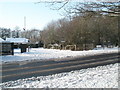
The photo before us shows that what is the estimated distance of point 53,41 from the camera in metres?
53.6

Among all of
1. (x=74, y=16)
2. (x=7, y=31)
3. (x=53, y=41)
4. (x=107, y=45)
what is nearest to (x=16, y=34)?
(x=7, y=31)

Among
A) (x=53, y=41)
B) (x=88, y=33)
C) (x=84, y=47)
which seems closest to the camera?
(x=84, y=47)

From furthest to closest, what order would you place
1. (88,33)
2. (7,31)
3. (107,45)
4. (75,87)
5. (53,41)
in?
(7,31) < (53,41) < (107,45) < (88,33) < (75,87)

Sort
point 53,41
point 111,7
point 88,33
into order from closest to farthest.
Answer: point 111,7 < point 88,33 < point 53,41

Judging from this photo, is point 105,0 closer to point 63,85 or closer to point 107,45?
point 63,85

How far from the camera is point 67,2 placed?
8.93 meters

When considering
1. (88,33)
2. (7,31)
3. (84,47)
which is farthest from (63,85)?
(7,31)

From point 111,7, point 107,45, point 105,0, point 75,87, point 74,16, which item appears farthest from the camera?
point 107,45

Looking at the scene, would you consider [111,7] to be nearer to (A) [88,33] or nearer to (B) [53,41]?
(A) [88,33]

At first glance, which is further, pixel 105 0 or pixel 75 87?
pixel 105 0

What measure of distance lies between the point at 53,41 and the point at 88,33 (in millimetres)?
12212

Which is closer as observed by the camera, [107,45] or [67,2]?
[67,2]

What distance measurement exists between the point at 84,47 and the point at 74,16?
31.6m

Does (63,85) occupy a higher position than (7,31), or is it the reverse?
(7,31)
